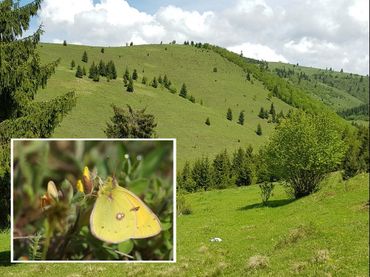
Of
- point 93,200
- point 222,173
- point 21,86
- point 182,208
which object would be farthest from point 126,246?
point 222,173

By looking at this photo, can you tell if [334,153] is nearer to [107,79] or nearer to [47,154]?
[47,154]

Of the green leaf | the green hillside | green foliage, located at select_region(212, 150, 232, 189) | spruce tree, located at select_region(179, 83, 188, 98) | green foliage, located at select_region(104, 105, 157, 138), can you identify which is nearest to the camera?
the green leaf

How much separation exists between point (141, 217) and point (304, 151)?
40836 mm

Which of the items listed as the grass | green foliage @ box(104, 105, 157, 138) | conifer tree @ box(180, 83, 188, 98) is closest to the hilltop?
conifer tree @ box(180, 83, 188, 98)

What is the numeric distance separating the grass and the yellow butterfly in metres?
9.54

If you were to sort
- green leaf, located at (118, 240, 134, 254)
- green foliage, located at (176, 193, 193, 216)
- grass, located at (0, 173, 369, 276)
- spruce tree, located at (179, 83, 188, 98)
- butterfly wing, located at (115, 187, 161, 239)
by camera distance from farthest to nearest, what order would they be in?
spruce tree, located at (179, 83, 188, 98)
green foliage, located at (176, 193, 193, 216)
grass, located at (0, 173, 369, 276)
green leaf, located at (118, 240, 134, 254)
butterfly wing, located at (115, 187, 161, 239)

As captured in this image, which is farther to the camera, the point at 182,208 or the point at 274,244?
the point at 182,208

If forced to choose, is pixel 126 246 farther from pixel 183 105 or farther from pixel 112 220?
pixel 183 105

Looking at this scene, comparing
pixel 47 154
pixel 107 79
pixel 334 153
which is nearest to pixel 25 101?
pixel 47 154

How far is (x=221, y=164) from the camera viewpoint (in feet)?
262

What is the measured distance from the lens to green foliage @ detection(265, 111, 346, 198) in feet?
159

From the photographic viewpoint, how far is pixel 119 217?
9.95m

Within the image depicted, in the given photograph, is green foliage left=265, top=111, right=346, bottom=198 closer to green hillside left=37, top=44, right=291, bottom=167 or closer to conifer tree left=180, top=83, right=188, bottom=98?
green hillside left=37, top=44, right=291, bottom=167

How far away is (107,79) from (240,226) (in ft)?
381
